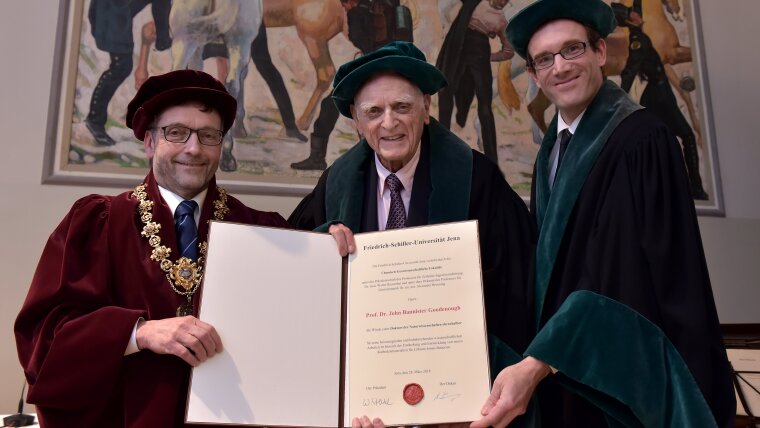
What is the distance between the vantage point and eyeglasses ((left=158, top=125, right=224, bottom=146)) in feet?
6.77

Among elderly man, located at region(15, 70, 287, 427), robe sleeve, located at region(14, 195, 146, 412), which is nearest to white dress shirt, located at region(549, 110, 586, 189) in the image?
elderly man, located at region(15, 70, 287, 427)

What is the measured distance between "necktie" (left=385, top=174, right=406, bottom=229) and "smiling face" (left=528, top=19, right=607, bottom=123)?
623 millimetres

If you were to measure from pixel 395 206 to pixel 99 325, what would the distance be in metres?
1.01

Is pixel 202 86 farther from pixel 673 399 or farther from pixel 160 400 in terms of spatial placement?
pixel 673 399

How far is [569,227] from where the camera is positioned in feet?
6.49

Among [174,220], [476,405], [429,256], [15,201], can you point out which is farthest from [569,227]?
[15,201]

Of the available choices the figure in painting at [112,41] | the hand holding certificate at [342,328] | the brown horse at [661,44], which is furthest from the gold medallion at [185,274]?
the brown horse at [661,44]

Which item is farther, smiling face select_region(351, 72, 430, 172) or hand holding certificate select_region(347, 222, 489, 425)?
smiling face select_region(351, 72, 430, 172)

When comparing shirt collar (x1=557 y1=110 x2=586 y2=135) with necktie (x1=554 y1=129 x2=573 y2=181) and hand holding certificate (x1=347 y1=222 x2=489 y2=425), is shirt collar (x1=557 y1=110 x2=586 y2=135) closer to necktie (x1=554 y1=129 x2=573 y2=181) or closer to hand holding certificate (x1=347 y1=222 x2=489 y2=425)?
necktie (x1=554 y1=129 x2=573 y2=181)

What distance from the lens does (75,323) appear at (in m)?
1.75

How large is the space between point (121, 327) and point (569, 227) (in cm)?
135

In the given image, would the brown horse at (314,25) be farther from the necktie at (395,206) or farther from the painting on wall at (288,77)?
the necktie at (395,206)

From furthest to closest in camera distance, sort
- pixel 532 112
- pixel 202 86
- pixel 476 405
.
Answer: pixel 532 112
pixel 202 86
pixel 476 405

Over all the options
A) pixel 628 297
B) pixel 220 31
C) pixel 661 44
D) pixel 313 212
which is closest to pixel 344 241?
pixel 313 212
